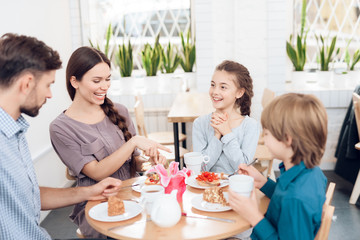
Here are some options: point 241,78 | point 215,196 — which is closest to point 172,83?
point 241,78

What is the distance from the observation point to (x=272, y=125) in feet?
4.70

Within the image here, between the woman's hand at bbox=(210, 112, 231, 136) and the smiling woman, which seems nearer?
the smiling woman

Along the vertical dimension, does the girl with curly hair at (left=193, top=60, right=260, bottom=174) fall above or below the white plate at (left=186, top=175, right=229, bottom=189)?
above

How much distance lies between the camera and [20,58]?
4.54ft

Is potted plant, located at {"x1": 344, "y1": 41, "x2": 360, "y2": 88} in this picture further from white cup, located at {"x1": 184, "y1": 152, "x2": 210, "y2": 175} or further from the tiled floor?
white cup, located at {"x1": 184, "y1": 152, "x2": 210, "y2": 175}

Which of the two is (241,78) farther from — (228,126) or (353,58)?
(353,58)

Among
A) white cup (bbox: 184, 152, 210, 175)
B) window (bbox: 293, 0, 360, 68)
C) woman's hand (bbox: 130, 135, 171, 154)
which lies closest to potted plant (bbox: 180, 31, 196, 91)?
window (bbox: 293, 0, 360, 68)

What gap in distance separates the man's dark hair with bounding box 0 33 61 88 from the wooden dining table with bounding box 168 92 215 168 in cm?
160

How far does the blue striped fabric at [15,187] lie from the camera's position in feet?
4.56

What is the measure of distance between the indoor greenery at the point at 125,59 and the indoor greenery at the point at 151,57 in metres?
0.15

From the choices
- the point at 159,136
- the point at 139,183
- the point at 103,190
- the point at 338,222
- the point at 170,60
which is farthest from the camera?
the point at 170,60

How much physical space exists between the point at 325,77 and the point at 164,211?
3624 mm

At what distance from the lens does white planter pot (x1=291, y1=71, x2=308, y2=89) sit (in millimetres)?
4406

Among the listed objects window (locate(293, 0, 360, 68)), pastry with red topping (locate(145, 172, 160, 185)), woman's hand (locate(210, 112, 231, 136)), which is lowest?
pastry with red topping (locate(145, 172, 160, 185))
